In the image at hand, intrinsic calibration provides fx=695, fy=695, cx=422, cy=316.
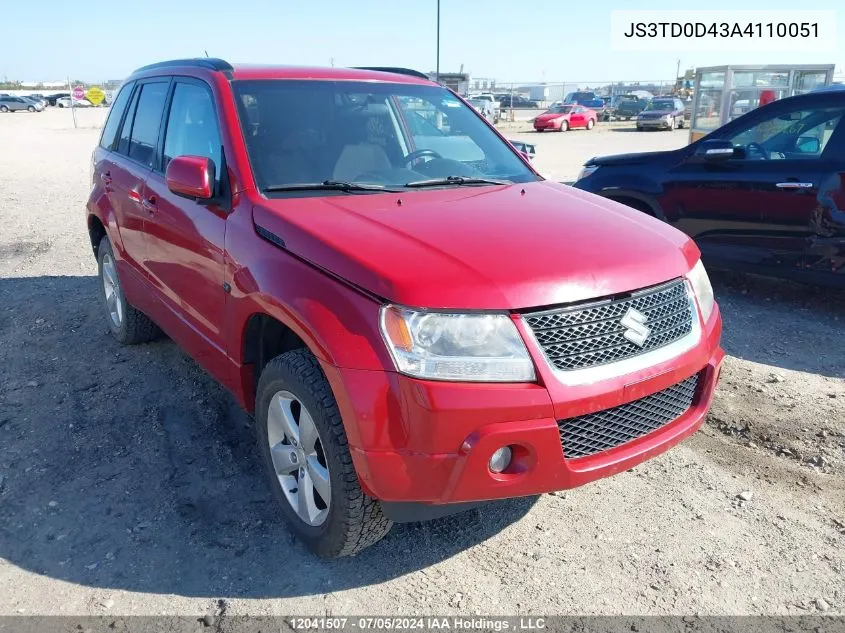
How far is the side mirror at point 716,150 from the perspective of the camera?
19.1 ft

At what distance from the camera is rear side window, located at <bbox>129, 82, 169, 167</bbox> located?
13.5ft

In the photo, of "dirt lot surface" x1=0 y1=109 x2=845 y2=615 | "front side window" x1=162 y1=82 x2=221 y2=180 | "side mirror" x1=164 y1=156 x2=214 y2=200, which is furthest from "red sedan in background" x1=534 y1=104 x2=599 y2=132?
"side mirror" x1=164 y1=156 x2=214 y2=200

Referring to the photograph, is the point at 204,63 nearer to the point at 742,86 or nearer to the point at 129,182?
the point at 129,182

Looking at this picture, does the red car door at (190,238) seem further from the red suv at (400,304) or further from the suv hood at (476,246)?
the suv hood at (476,246)

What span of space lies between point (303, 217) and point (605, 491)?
1884 millimetres

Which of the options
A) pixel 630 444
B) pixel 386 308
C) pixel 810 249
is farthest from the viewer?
pixel 810 249

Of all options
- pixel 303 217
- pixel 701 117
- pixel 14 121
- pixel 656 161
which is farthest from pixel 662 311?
pixel 14 121

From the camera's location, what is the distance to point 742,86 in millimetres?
13820

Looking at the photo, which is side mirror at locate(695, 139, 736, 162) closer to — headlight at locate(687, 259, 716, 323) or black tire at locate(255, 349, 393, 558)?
headlight at locate(687, 259, 716, 323)

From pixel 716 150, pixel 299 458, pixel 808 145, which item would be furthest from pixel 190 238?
pixel 808 145

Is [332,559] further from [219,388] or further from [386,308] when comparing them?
[219,388]

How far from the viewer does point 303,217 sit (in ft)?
9.14

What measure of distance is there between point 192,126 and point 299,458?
192cm

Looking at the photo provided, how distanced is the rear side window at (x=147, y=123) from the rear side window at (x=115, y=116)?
38 cm
